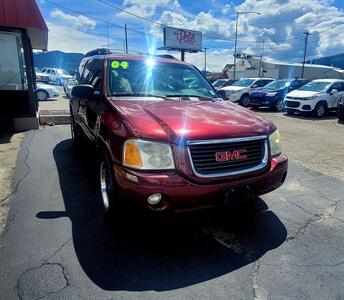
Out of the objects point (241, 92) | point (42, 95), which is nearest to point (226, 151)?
point (241, 92)

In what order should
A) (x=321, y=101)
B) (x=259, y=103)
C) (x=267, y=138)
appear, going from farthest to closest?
(x=259, y=103) → (x=321, y=101) → (x=267, y=138)

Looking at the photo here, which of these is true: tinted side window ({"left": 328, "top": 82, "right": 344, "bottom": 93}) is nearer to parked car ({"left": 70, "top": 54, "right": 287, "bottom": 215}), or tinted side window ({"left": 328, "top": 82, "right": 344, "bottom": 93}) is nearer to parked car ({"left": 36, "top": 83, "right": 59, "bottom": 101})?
parked car ({"left": 70, "top": 54, "right": 287, "bottom": 215})

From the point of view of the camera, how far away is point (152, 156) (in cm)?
282

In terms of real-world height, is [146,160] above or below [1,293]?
above

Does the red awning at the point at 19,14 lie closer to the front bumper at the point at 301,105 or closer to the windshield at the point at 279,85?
the front bumper at the point at 301,105

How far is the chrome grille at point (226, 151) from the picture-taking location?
9.34 ft

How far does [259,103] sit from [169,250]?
45.9 ft

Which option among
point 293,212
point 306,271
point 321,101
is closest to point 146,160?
point 306,271

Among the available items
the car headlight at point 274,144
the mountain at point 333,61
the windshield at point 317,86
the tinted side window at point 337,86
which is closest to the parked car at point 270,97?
the windshield at point 317,86

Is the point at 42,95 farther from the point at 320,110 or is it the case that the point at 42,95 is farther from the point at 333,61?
the point at 333,61

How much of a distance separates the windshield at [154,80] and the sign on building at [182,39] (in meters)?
34.7

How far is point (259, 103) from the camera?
15.9m

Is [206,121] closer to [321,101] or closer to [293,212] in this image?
[293,212]

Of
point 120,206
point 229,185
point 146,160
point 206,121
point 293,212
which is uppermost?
point 206,121
